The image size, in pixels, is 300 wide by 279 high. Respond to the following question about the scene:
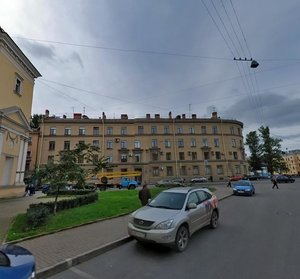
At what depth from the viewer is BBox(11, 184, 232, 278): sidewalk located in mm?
5379

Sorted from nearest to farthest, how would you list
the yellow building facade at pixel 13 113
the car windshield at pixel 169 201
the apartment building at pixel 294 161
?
the car windshield at pixel 169 201
the yellow building facade at pixel 13 113
the apartment building at pixel 294 161

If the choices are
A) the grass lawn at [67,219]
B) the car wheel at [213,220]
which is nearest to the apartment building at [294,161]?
the grass lawn at [67,219]

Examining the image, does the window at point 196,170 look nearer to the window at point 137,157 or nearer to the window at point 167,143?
the window at point 167,143

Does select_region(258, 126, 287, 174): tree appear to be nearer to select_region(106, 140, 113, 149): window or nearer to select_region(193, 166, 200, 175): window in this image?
select_region(193, 166, 200, 175): window

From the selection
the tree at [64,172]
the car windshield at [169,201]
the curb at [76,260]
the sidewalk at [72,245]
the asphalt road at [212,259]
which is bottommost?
the asphalt road at [212,259]

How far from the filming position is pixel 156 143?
187 ft

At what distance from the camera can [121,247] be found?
22.7ft

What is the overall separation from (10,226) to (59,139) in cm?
4660

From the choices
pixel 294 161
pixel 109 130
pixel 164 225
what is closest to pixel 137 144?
pixel 109 130

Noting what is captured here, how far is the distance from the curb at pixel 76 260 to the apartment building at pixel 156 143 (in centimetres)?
4564

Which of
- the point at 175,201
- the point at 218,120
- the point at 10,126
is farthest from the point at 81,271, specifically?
the point at 218,120

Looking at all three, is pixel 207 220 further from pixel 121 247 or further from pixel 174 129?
pixel 174 129

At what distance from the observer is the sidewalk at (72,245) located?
5379 mm

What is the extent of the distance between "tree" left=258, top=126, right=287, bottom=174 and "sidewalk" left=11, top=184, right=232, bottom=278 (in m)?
74.7
